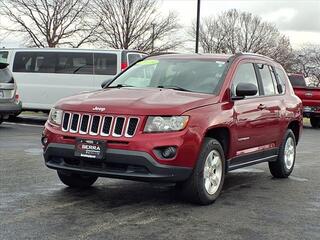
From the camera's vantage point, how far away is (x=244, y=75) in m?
7.16

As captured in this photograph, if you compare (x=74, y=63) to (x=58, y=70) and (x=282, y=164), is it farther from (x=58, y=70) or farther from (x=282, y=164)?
(x=282, y=164)

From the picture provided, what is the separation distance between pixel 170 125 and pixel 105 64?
9.76 m

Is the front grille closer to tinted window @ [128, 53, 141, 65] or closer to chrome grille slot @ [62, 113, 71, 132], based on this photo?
chrome grille slot @ [62, 113, 71, 132]

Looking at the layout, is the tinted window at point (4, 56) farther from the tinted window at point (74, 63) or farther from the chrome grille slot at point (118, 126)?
the chrome grille slot at point (118, 126)

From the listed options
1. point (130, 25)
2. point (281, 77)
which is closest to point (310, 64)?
point (130, 25)

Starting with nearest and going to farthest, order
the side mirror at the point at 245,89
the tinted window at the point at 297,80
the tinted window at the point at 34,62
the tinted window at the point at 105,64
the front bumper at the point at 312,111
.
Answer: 1. the side mirror at the point at 245,89
2. the tinted window at the point at 105,64
3. the tinted window at the point at 34,62
4. the front bumper at the point at 312,111
5. the tinted window at the point at 297,80

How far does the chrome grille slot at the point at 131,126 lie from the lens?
5.65 m

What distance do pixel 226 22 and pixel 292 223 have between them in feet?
207

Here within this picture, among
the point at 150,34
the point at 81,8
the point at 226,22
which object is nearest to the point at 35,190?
the point at 81,8

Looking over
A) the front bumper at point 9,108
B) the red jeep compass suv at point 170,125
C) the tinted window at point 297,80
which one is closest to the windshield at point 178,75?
the red jeep compass suv at point 170,125

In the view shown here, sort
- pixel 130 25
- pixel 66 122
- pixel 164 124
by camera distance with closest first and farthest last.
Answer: pixel 164 124
pixel 66 122
pixel 130 25

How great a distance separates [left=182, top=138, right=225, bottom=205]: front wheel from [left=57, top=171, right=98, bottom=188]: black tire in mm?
1436

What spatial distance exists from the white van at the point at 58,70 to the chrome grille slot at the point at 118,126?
30.3ft

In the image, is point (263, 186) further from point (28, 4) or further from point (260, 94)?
point (28, 4)
